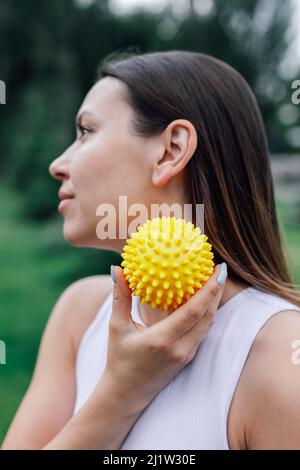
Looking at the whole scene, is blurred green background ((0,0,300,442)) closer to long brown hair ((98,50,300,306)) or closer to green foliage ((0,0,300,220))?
green foliage ((0,0,300,220))

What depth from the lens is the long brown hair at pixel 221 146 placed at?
1.54 metres

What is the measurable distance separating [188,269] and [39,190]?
7.40m

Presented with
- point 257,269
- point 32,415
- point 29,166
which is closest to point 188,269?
point 257,269

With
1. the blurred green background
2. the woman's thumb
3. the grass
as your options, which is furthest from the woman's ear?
the blurred green background

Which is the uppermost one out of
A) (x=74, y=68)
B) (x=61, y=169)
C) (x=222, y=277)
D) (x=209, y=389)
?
(x=74, y=68)

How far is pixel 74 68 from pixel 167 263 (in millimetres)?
12275

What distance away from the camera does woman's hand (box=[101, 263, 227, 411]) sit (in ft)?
3.86

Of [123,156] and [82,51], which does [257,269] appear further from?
[82,51]

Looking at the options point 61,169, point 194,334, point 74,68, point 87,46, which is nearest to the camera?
point 194,334

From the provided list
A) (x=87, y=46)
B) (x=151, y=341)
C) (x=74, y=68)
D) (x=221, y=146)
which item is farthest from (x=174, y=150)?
(x=87, y=46)

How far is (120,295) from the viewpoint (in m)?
1.25

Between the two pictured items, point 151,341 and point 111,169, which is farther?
point 111,169

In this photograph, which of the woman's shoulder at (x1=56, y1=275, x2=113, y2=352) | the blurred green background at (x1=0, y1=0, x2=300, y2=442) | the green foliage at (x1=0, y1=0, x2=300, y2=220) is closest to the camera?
the woman's shoulder at (x1=56, y1=275, x2=113, y2=352)

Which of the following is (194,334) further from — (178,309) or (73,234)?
(73,234)
